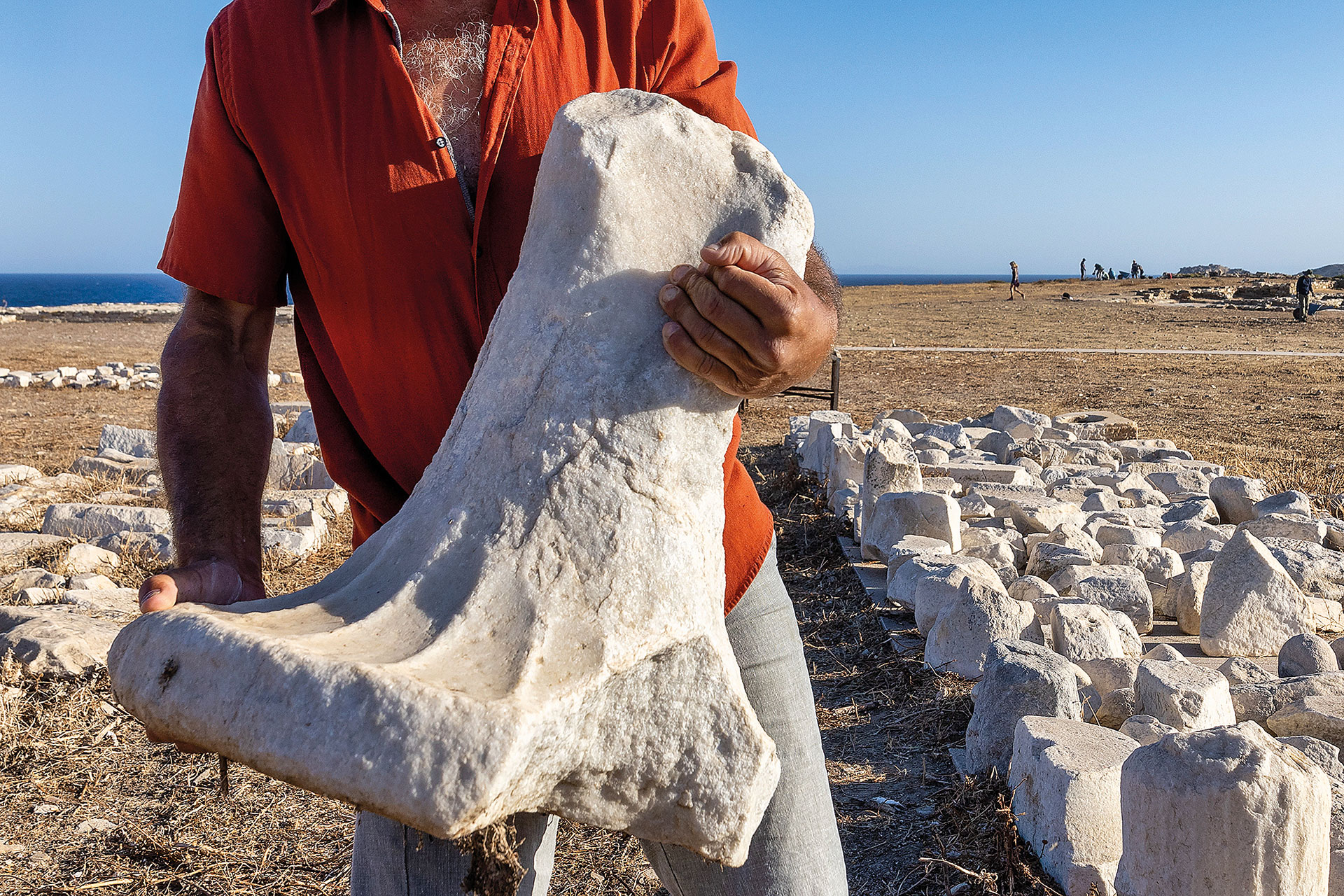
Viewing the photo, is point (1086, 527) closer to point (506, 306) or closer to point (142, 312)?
point (506, 306)

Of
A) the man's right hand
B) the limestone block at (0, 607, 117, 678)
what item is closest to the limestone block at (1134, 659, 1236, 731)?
the man's right hand

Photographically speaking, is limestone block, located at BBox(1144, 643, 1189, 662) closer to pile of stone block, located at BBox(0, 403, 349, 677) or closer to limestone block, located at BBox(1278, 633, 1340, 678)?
limestone block, located at BBox(1278, 633, 1340, 678)

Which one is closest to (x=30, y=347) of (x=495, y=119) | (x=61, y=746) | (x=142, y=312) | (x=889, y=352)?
(x=142, y=312)

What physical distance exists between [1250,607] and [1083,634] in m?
0.82

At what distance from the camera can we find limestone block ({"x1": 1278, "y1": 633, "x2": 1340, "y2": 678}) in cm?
340

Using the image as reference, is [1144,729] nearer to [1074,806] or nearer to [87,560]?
[1074,806]

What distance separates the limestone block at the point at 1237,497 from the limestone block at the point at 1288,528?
0.51 m

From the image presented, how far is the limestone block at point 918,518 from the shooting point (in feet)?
16.4

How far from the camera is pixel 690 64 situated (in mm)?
1661

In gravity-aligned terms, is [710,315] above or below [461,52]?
below

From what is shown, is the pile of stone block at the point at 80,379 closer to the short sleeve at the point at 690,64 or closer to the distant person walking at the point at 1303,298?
the short sleeve at the point at 690,64

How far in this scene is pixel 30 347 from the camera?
679 inches

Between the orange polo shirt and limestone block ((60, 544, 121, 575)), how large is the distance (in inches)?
164

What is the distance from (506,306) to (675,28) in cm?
61
